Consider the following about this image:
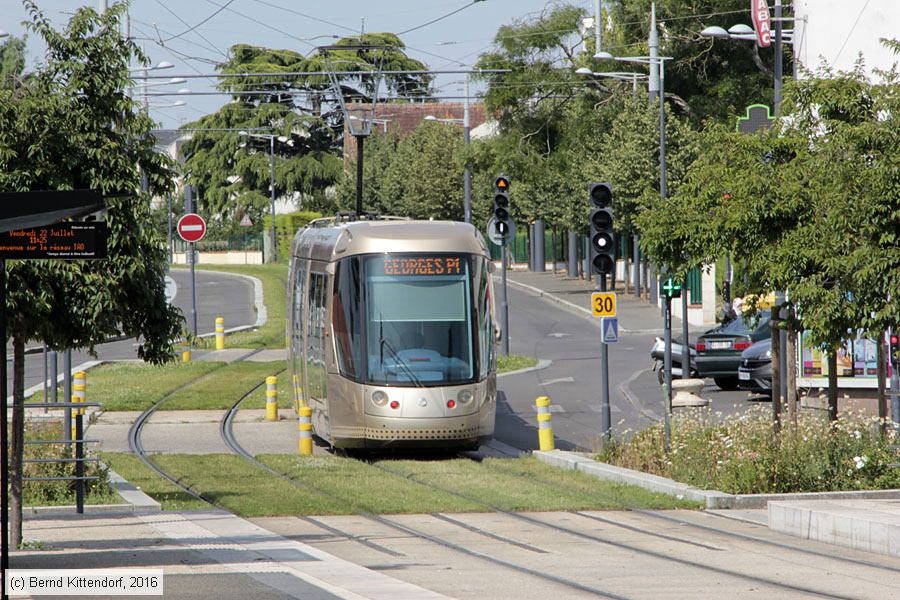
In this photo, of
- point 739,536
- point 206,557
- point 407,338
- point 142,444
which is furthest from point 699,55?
point 206,557

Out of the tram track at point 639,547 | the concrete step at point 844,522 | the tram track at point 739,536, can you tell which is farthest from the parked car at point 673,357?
the concrete step at point 844,522

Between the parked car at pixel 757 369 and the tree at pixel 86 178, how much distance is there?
15884 millimetres

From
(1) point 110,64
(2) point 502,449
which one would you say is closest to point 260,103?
(2) point 502,449

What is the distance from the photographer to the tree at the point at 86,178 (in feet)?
42.4

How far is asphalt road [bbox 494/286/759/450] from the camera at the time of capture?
80.0 feet

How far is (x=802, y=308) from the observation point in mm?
16938

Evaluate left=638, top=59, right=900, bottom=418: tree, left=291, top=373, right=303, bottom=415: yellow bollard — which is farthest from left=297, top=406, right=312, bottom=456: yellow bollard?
left=638, top=59, right=900, bottom=418: tree

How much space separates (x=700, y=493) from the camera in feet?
53.7

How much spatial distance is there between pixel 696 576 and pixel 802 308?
6.00 metres

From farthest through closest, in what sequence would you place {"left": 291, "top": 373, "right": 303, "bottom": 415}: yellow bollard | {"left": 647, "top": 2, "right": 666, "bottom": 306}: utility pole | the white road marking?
{"left": 647, "top": 2, "right": 666, "bottom": 306}: utility pole, the white road marking, {"left": 291, "top": 373, "right": 303, "bottom": 415}: yellow bollard

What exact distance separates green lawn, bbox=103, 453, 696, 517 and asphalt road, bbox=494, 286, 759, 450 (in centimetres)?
270

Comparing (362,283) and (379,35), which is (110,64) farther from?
(379,35)

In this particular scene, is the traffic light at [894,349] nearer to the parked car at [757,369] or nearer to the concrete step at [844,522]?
the concrete step at [844,522]

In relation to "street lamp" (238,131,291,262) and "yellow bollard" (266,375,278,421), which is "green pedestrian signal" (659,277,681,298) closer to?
"yellow bollard" (266,375,278,421)
